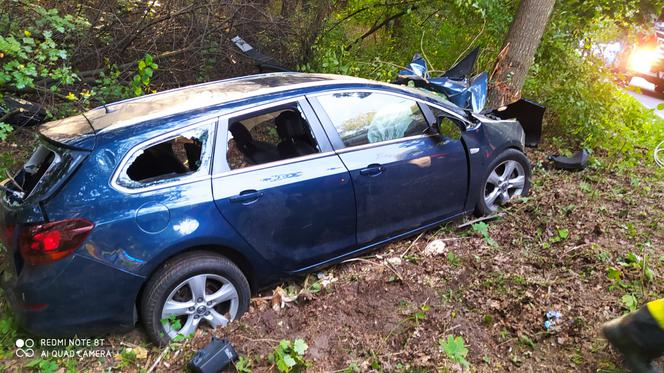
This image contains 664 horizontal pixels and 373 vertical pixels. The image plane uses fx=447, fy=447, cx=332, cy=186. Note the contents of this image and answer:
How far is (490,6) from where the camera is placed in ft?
21.9

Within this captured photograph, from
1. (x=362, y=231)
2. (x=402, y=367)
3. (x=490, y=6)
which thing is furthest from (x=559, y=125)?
(x=402, y=367)

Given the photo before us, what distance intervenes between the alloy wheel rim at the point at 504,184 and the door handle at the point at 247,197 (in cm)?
243

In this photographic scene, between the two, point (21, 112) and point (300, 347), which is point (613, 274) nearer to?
point (300, 347)

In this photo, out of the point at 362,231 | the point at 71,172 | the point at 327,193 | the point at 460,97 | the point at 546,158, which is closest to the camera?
the point at 71,172

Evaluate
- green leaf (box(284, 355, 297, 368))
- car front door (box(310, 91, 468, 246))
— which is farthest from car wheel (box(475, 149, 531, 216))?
green leaf (box(284, 355, 297, 368))

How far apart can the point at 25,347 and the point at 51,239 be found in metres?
0.91

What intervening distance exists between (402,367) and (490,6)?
19.2 ft

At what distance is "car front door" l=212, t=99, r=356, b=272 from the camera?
117 inches

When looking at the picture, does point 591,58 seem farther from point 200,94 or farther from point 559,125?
point 200,94

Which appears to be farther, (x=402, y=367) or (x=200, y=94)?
(x=200, y=94)

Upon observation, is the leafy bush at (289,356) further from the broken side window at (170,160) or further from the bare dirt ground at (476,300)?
the broken side window at (170,160)

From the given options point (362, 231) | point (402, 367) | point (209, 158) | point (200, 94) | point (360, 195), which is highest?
point (200, 94)

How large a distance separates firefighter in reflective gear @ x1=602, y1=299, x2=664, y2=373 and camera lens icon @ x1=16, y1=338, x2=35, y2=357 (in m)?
3.52

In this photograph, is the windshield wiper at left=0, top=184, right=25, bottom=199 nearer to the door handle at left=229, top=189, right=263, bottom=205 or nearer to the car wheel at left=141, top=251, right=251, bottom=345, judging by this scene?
the car wheel at left=141, top=251, right=251, bottom=345
